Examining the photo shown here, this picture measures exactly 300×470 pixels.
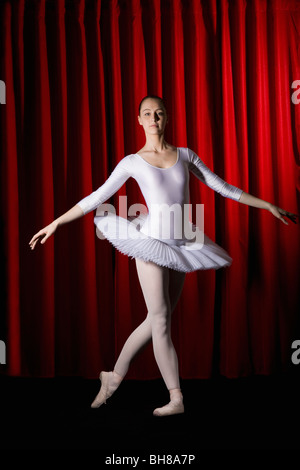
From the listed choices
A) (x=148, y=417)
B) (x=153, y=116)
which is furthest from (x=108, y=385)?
(x=153, y=116)

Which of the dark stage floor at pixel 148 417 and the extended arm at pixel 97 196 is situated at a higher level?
the extended arm at pixel 97 196

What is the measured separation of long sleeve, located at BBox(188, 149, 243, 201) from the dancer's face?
18cm

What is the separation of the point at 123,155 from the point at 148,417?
1.44 meters

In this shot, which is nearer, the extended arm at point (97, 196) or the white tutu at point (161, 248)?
the white tutu at point (161, 248)

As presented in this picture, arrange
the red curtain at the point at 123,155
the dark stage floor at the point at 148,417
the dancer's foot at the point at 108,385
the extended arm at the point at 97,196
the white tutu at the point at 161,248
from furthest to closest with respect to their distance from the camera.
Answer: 1. the red curtain at the point at 123,155
2. the dancer's foot at the point at 108,385
3. the extended arm at the point at 97,196
4. the white tutu at the point at 161,248
5. the dark stage floor at the point at 148,417

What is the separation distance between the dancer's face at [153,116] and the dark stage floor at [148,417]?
3.96 ft

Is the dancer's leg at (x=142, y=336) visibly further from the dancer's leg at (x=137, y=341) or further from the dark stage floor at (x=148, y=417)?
the dark stage floor at (x=148, y=417)

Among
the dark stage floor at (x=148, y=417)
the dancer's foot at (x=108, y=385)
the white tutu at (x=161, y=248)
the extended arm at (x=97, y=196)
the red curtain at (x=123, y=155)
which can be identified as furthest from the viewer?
the red curtain at (x=123, y=155)

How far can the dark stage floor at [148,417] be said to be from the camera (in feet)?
5.70

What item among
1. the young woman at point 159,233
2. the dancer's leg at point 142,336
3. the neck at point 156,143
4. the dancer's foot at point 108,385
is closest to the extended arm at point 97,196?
the young woman at point 159,233

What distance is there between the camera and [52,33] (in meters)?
2.80

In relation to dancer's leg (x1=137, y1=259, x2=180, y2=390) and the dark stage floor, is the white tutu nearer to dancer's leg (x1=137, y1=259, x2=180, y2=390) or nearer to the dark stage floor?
dancer's leg (x1=137, y1=259, x2=180, y2=390)

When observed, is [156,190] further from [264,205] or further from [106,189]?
[264,205]
